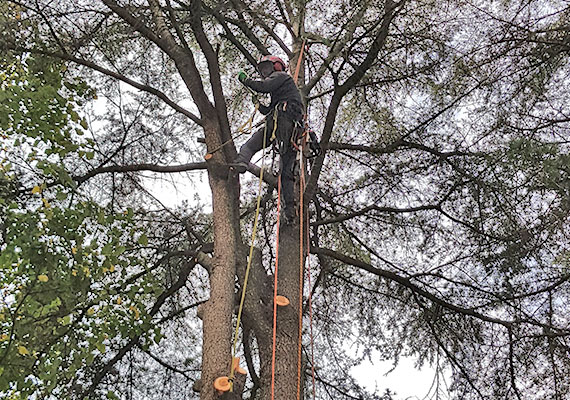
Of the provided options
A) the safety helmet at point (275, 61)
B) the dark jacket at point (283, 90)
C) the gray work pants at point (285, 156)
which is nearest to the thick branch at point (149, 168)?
the gray work pants at point (285, 156)

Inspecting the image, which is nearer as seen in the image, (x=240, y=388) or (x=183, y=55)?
(x=240, y=388)

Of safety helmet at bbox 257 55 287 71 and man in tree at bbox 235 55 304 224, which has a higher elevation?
safety helmet at bbox 257 55 287 71

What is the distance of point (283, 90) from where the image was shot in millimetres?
4398

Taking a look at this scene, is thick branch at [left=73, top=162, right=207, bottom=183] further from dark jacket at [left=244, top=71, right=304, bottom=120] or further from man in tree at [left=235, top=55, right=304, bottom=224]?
dark jacket at [left=244, top=71, right=304, bottom=120]

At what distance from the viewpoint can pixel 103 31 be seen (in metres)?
5.03

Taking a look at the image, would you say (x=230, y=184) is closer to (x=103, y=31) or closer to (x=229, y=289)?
(x=229, y=289)

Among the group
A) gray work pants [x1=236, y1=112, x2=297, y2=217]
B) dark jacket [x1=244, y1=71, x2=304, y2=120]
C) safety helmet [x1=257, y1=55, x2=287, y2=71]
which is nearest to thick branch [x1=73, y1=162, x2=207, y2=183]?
gray work pants [x1=236, y1=112, x2=297, y2=217]

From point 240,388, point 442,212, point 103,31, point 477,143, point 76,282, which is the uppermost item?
point 103,31

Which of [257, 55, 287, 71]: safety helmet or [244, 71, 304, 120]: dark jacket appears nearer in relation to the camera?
[244, 71, 304, 120]: dark jacket

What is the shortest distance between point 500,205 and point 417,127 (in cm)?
A: 104

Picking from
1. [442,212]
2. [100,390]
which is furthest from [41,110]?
[442,212]

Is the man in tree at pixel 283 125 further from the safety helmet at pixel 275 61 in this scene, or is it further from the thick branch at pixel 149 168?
the thick branch at pixel 149 168

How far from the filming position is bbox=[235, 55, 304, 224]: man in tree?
4.28 metres

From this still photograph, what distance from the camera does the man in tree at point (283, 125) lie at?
4276 mm
